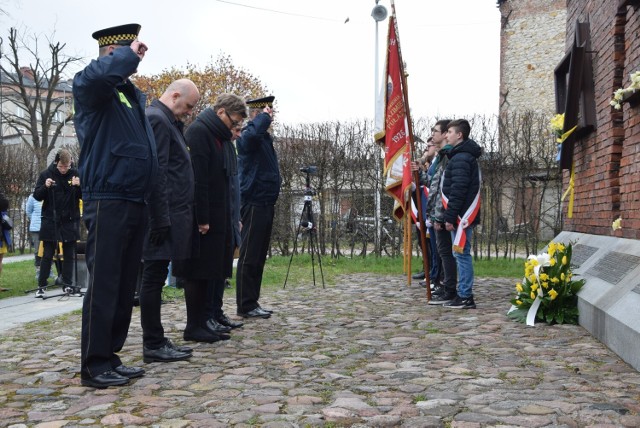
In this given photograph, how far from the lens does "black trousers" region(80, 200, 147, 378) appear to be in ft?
13.6

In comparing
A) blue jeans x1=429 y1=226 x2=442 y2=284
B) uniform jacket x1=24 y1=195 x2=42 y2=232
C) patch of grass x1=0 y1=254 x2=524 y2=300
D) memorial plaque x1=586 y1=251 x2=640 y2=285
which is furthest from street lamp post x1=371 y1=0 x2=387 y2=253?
memorial plaque x1=586 y1=251 x2=640 y2=285

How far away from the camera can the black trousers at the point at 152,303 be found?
4867mm

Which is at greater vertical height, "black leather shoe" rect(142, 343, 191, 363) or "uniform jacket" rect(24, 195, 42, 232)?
"uniform jacket" rect(24, 195, 42, 232)

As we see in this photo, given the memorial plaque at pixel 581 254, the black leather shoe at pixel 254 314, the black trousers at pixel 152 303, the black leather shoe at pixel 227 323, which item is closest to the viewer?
the black trousers at pixel 152 303

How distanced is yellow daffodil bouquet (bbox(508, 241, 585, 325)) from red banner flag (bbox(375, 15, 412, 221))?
212 centimetres

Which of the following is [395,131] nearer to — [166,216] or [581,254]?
[581,254]

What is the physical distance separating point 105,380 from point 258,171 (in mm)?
3041

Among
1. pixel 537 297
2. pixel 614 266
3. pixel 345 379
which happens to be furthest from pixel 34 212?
pixel 614 266

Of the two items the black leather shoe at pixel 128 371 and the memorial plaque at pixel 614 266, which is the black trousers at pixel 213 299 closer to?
the black leather shoe at pixel 128 371

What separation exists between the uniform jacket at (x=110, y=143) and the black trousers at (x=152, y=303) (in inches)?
33.3

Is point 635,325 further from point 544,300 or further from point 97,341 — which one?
point 97,341

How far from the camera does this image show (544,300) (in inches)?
254

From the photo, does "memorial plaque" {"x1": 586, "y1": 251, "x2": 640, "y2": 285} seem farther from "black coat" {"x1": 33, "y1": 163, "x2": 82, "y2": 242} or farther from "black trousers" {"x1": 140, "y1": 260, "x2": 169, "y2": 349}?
Answer: "black coat" {"x1": 33, "y1": 163, "x2": 82, "y2": 242}

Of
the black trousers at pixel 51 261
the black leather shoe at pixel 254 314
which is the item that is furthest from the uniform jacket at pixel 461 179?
the black trousers at pixel 51 261
